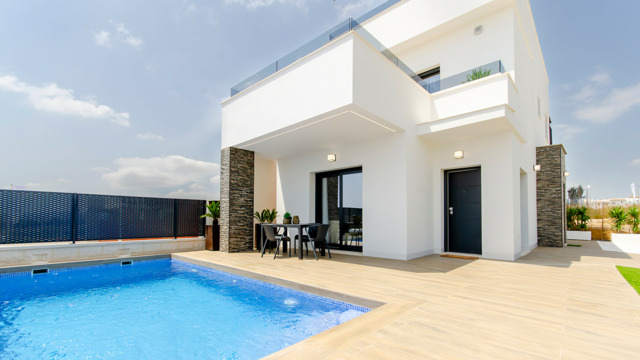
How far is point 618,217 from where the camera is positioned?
1280 cm

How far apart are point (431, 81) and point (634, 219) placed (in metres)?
12.5

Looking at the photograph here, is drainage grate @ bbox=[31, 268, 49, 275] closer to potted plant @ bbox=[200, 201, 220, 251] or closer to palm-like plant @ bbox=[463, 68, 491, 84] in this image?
potted plant @ bbox=[200, 201, 220, 251]

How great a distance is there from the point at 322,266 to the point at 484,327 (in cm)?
348

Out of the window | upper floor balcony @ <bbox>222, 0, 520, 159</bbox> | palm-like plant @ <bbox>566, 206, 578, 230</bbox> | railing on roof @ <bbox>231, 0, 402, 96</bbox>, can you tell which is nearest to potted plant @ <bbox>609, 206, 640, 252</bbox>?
palm-like plant @ <bbox>566, 206, 578, 230</bbox>

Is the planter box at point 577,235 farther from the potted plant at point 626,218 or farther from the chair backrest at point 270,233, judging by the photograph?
the chair backrest at point 270,233

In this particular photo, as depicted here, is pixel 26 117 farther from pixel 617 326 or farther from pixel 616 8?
pixel 616 8

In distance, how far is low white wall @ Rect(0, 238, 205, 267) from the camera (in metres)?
6.43

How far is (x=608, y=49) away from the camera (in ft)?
51.0

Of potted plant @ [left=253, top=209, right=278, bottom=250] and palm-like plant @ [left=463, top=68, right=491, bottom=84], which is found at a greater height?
palm-like plant @ [left=463, top=68, right=491, bottom=84]

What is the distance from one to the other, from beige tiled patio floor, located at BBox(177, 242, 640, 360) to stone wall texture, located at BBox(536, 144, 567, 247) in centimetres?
450

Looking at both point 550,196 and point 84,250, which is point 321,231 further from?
point 550,196

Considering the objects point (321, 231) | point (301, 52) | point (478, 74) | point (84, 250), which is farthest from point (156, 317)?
point (478, 74)

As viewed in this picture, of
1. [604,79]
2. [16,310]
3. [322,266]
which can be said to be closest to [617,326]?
[322,266]

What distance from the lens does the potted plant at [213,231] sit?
8594 mm
